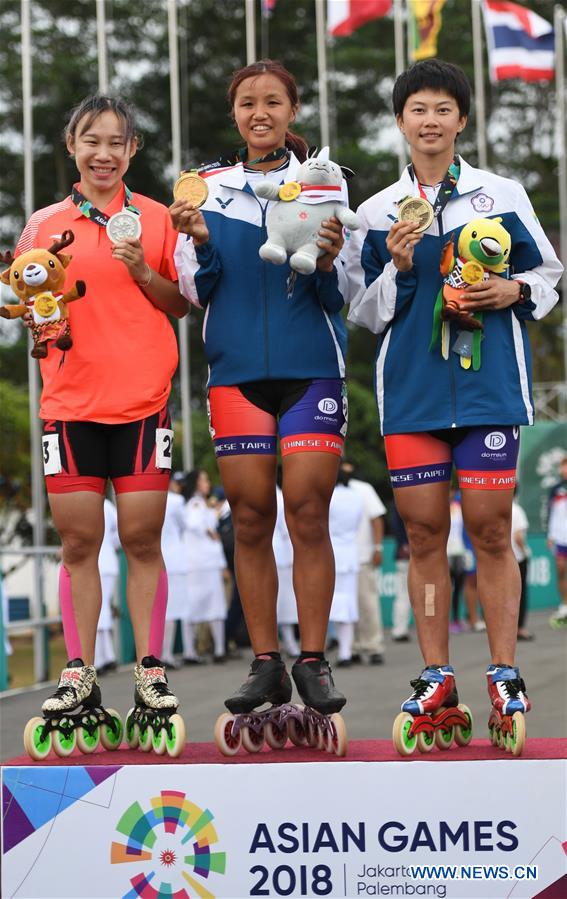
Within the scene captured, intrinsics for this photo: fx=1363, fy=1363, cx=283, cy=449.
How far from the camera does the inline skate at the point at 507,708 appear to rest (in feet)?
14.9

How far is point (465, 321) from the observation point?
4797mm

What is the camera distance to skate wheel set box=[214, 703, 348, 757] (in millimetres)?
4676

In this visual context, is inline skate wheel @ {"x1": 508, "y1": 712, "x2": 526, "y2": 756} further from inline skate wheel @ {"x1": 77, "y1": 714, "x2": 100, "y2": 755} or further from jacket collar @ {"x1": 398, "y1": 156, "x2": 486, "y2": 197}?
jacket collar @ {"x1": 398, "y1": 156, "x2": 486, "y2": 197}

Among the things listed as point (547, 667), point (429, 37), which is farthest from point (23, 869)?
point (429, 37)

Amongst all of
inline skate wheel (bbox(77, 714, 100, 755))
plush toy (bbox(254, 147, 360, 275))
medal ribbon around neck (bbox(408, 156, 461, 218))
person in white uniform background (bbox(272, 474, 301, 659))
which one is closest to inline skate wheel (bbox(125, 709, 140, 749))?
inline skate wheel (bbox(77, 714, 100, 755))

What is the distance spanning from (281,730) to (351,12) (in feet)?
61.9

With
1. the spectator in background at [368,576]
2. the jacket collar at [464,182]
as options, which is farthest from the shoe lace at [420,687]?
the spectator in background at [368,576]

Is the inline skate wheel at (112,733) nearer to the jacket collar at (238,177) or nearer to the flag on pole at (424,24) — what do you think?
the jacket collar at (238,177)

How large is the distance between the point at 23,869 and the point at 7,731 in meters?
6.06

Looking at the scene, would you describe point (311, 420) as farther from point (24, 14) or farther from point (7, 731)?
point (24, 14)

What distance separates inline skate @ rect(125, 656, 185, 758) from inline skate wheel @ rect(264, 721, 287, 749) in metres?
0.32

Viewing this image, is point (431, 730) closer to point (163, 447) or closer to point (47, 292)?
point (163, 447)

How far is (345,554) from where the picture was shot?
14438 millimetres

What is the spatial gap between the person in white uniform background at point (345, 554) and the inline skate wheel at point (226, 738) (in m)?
9.24
